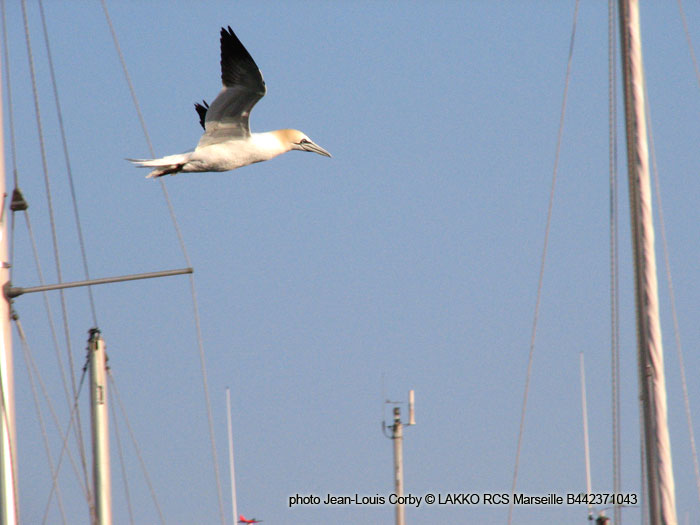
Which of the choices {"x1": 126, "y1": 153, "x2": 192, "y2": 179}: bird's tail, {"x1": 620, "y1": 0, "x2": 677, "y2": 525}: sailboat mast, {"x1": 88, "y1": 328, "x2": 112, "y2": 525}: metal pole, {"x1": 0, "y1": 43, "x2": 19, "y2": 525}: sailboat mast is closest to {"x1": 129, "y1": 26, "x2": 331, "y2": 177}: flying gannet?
{"x1": 126, "y1": 153, "x2": 192, "y2": 179}: bird's tail

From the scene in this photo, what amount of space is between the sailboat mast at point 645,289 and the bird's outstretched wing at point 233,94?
20.9ft

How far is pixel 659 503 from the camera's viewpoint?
1898 centimetres

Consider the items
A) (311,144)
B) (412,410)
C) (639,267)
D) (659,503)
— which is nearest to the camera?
(659,503)

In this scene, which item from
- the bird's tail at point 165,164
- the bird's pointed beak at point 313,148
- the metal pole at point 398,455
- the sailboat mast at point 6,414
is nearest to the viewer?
the sailboat mast at point 6,414

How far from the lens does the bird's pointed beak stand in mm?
26297

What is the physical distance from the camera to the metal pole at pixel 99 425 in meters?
25.6

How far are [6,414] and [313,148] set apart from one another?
27.7 feet

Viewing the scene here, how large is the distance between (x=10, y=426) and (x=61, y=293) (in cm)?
502

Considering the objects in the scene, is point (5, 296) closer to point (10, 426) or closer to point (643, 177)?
point (10, 426)

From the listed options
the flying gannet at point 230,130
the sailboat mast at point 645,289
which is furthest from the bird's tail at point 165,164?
the sailboat mast at point 645,289

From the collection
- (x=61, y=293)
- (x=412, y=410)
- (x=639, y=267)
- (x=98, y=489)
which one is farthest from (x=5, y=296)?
(x=412, y=410)

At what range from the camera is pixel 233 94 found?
2489 cm

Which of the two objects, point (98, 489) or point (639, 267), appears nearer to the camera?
point (639, 267)

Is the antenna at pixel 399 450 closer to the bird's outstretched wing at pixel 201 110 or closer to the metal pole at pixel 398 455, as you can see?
the metal pole at pixel 398 455
